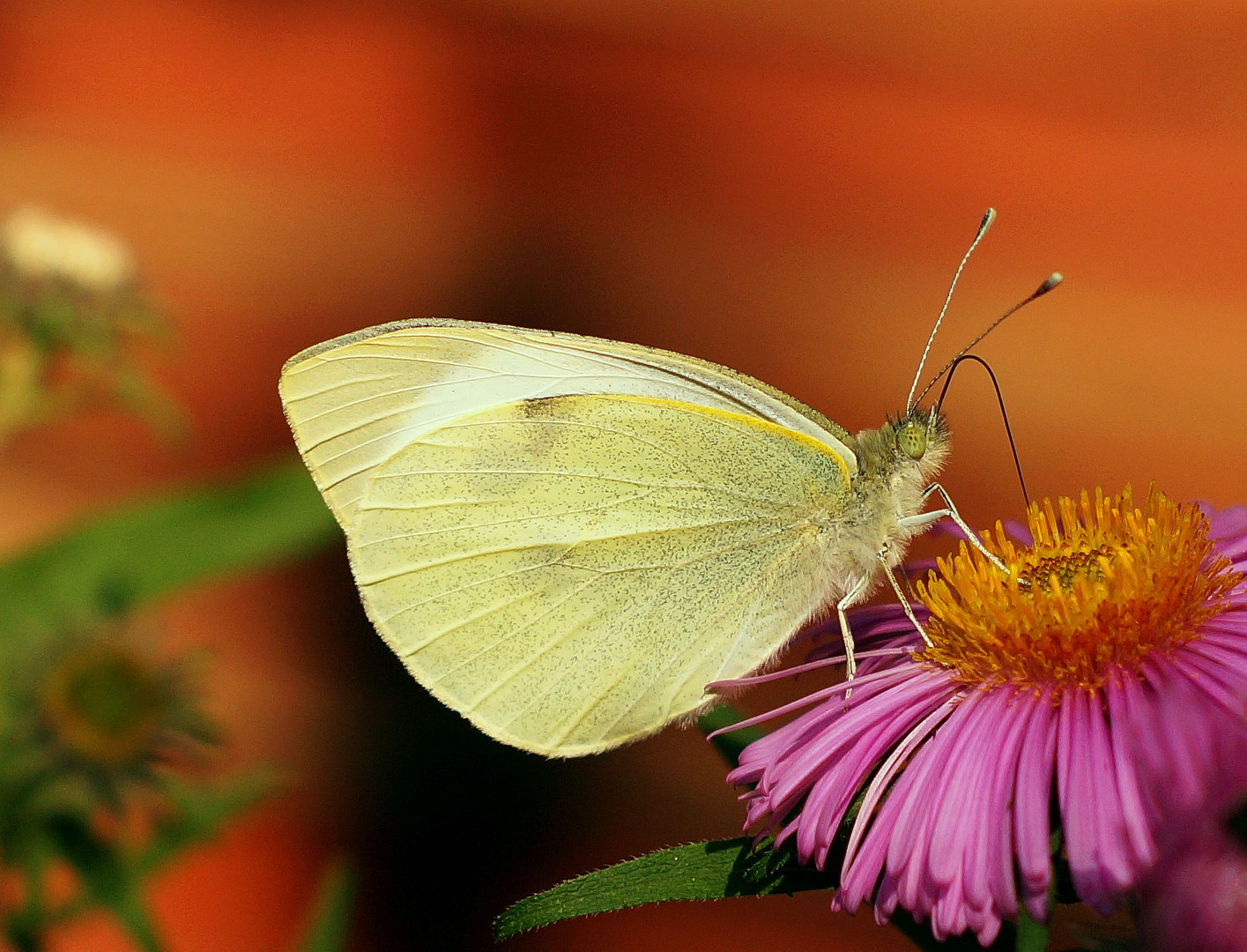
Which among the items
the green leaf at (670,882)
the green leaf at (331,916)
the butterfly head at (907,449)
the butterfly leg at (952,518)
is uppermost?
the butterfly head at (907,449)

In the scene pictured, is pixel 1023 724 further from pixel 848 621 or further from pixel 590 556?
pixel 590 556

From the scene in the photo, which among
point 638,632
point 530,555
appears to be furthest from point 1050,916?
point 530,555

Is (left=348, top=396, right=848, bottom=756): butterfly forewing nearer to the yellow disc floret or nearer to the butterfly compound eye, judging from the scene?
the butterfly compound eye

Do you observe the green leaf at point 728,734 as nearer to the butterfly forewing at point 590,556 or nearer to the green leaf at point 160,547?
the butterfly forewing at point 590,556

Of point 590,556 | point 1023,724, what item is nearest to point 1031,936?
point 1023,724

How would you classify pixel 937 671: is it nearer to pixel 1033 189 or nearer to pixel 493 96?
pixel 1033 189

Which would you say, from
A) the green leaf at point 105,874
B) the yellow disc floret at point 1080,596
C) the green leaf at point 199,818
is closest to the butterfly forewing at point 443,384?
the yellow disc floret at point 1080,596
